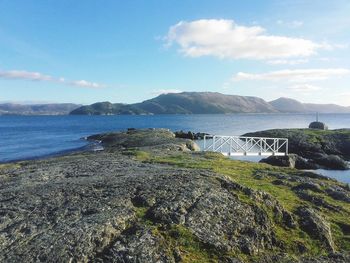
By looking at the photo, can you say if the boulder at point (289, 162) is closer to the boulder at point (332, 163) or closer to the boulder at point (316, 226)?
the boulder at point (332, 163)

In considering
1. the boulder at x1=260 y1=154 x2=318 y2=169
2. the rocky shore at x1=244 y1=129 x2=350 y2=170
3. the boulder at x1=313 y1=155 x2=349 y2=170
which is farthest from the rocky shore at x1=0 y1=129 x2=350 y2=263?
the rocky shore at x1=244 y1=129 x2=350 y2=170

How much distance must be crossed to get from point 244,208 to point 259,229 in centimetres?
155

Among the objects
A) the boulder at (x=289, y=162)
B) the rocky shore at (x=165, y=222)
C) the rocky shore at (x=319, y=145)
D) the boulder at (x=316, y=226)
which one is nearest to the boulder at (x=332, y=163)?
the rocky shore at (x=319, y=145)

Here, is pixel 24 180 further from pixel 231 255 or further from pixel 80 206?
pixel 231 255

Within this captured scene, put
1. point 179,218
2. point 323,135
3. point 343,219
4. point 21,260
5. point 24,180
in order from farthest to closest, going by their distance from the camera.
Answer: point 323,135, point 24,180, point 343,219, point 179,218, point 21,260

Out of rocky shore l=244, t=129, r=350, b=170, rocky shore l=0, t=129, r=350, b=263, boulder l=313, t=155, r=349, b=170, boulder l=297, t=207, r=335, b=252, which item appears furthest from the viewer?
rocky shore l=244, t=129, r=350, b=170

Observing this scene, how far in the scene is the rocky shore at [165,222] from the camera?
50.9 feet

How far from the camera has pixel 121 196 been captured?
19.8 meters

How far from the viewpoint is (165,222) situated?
17516 mm

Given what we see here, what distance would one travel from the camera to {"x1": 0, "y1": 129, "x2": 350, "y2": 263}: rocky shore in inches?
611

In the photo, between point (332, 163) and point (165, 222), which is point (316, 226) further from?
point (332, 163)

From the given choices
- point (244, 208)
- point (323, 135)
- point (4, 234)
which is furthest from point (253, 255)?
point (323, 135)

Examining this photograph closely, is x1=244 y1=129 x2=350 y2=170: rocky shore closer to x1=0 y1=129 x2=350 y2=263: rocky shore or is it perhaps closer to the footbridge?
the footbridge

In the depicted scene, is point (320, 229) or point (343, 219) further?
point (343, 219)
